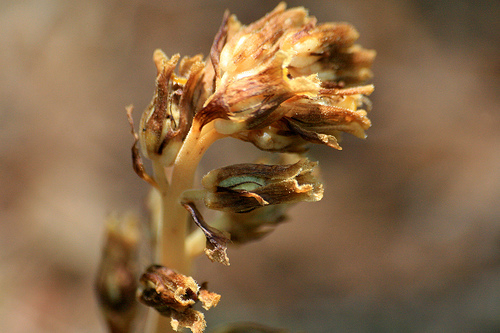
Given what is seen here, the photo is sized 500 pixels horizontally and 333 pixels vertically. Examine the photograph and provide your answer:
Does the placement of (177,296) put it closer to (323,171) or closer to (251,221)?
(251,221)

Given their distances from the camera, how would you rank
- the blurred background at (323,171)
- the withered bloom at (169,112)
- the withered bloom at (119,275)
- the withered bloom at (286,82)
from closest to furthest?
1. the withered bloom at (286,82)
2. the withered bloom at (169,112)
3. the withered bloom at (119,275)
4. the blurred background at (323,171)

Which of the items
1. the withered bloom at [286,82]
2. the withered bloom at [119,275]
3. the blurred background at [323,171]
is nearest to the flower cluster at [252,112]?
the withered bloom at [286,82]

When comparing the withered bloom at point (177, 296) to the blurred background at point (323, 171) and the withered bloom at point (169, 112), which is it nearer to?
the withered bloom at point (169, 112)

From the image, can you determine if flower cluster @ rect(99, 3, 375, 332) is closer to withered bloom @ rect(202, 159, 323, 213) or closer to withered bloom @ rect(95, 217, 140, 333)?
withered bloom @ rect(202, 159, 323, 213)

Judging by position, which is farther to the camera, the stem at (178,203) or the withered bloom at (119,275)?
the withered bloom at (119,275)

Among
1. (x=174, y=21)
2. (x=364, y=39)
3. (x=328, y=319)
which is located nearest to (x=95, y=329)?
(x=328, y=319)

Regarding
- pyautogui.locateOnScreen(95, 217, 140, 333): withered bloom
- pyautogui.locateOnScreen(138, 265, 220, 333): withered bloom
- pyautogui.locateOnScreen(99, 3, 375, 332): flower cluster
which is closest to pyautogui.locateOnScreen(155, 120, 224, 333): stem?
pyautogui.locateOnScreen(99, 3, 375, 332): flower cluster

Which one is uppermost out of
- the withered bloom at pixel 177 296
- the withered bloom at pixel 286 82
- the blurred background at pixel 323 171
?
the blurred background at pixel 323 171

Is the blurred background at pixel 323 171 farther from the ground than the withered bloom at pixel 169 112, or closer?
farther from the ground

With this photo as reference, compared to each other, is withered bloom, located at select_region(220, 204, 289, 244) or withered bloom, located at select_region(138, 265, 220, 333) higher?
withered bloom, located at select_region(220, 204, 289, 244)
